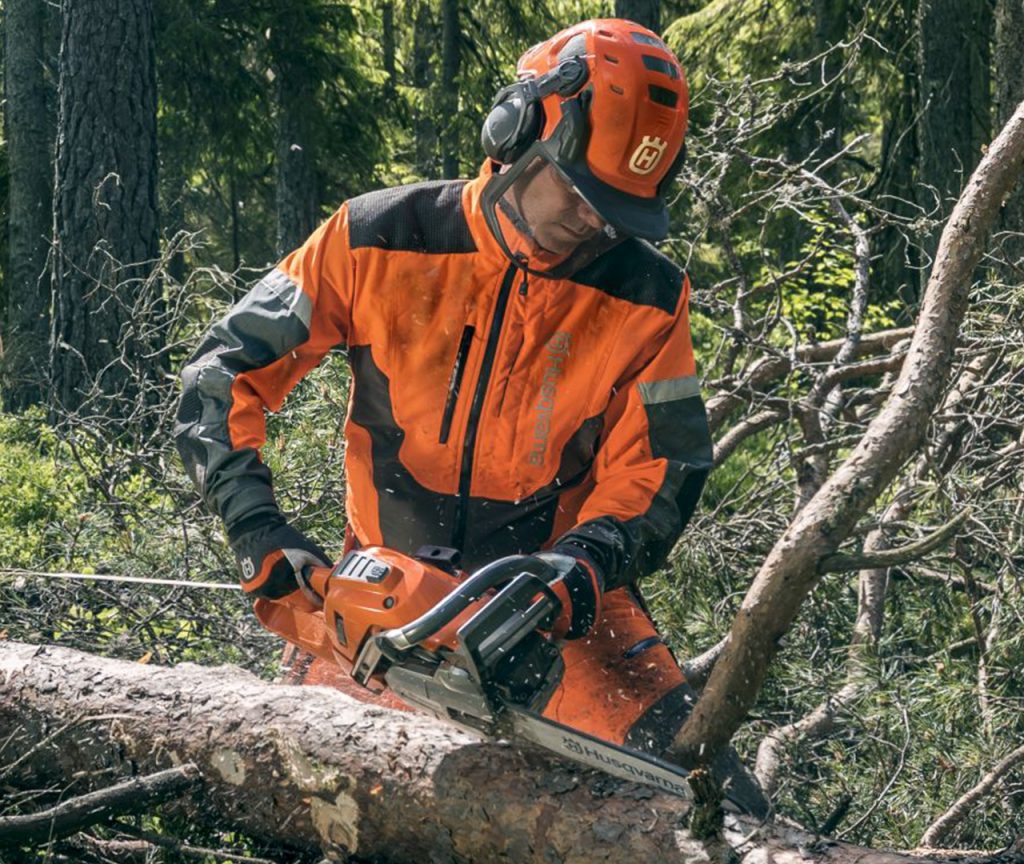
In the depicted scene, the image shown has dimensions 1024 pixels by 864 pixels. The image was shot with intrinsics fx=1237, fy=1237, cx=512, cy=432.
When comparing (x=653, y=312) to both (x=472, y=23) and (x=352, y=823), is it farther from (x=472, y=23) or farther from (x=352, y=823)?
(x=472, y=23)

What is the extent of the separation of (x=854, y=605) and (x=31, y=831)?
3089 millimetres

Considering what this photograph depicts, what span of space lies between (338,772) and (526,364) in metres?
1.09

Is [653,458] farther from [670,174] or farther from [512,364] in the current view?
[670,174]

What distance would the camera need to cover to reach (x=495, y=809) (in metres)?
2.46

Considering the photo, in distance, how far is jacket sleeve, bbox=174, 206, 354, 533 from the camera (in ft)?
9.79

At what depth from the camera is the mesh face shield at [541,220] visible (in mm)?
2982

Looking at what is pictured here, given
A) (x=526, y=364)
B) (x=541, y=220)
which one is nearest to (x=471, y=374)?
(x=526, y=364)

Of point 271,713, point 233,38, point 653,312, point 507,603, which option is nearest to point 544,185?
point 653,312

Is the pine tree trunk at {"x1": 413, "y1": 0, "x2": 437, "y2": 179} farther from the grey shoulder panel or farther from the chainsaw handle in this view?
the chainsaw handle

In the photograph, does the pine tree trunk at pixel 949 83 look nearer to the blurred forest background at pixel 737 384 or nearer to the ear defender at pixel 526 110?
the blurred forest background at pixel 737 384

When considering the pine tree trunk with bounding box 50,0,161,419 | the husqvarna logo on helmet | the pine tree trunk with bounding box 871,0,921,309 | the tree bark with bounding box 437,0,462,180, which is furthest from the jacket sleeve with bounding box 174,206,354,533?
the tree bark with bounding box 437,0,462,180

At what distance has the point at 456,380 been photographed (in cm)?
313

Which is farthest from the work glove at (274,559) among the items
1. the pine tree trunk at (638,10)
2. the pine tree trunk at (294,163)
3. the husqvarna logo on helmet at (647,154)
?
the pine tree trunk at (294,163)

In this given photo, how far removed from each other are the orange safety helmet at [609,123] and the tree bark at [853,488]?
0.68 meters
